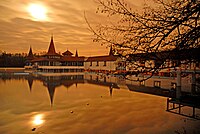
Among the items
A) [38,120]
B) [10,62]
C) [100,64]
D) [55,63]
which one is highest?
[10,62]

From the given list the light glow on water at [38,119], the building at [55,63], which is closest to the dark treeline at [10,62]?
the building at [55,63]

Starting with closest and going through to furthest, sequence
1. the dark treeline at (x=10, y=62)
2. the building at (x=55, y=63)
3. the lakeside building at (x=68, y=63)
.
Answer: the lakeside building at (x=68, y=63) < the building at (x=55, y=63) < the dark treeline at (x=10, y=62)

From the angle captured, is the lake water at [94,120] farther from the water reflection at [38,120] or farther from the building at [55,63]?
the building at [55,63]

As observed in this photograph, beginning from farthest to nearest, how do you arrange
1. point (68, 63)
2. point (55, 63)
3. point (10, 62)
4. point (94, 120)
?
point (10, 62) → point (68, 63) → point (55, 63) → point (94, 120)

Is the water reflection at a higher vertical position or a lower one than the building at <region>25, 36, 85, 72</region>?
lower

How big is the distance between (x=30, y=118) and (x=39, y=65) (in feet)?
91.7

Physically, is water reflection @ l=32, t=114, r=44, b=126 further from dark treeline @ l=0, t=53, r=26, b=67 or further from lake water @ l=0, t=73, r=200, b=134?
dark treeline @ l=0, t=53, r=26, b=67

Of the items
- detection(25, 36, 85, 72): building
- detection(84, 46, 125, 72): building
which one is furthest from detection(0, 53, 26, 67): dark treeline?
detection(84, 46, 125, 72): building

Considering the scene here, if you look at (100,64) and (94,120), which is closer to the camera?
(94,120)

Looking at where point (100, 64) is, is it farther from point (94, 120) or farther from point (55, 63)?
point (94, 120)

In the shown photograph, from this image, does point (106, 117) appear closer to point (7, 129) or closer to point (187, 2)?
point (7, 129)

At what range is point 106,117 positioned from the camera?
24.1ft

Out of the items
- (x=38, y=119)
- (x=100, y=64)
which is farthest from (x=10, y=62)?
(x=38, y=119)

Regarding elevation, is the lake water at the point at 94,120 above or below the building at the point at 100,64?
below
